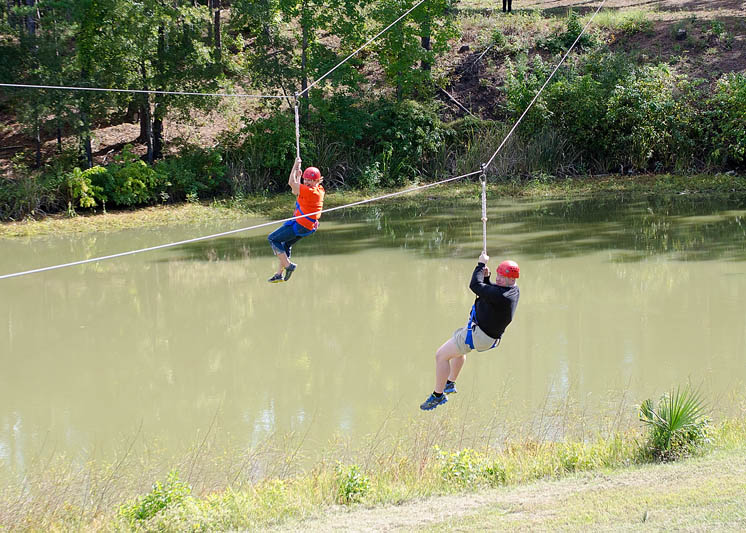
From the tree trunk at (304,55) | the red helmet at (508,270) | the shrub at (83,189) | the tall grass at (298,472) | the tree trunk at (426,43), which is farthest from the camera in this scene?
the tree trunk at (426,43)

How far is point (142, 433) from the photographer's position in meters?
9.41

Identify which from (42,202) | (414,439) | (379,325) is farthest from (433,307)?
(42,202)

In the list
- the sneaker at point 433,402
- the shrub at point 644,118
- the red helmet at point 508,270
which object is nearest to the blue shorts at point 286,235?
the sneaker at point 433,402

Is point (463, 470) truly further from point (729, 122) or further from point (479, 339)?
point (729, 122)

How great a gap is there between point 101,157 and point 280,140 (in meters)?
5.63

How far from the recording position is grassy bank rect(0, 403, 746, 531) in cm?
664

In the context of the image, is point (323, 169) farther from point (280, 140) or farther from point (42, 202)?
point (42, 202)

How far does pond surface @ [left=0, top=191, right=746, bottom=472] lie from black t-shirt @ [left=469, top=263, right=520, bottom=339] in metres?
2.32

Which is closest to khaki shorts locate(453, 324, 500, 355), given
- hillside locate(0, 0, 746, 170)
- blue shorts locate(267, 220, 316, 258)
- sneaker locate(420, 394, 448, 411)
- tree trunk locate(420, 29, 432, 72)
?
sneaker locate(420, 394, 448, 411)

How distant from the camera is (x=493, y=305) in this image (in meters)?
7.57

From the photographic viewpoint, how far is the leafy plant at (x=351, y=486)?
24.2 feet

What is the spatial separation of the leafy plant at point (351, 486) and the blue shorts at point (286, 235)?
125 inches

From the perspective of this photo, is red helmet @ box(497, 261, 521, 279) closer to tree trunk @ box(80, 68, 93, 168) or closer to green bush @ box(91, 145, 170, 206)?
green bush @ box(91, 145, 170, 206)

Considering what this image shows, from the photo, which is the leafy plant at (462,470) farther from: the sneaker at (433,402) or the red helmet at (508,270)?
the red helmet at (508,270)
